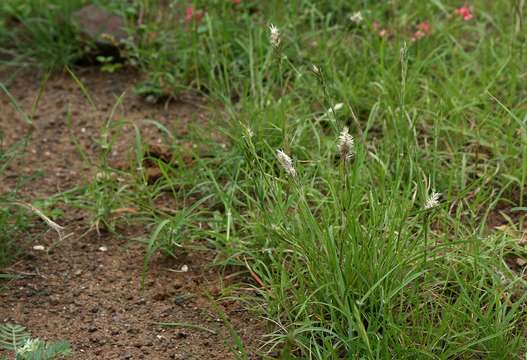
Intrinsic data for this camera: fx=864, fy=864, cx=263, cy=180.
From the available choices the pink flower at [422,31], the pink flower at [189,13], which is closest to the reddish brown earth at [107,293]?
the pink flower at [189,13]

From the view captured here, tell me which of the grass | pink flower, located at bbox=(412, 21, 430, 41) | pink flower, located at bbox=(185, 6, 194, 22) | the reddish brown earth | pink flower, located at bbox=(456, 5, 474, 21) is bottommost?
the reddish brown earth

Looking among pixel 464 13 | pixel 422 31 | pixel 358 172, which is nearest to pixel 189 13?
pixel 422 31

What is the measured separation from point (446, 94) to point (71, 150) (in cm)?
156

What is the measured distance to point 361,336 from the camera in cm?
230

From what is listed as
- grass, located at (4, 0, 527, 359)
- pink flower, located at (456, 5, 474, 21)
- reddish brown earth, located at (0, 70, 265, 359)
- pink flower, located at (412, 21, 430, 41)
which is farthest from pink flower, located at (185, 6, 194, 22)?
pink flower, located at (456, 5, 474, 21)

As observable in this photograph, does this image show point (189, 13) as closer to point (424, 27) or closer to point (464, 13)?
point (424, 27)

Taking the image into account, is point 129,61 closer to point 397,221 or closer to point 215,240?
point 215,240

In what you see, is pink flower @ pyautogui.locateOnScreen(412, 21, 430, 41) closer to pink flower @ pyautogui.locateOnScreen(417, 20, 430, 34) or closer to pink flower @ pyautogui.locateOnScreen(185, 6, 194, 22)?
pink flower @ pyautogui.locateOnScreen(417, 20, 430, 34)

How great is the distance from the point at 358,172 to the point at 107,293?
900 mm

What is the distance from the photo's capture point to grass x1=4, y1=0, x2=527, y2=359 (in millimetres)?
2443

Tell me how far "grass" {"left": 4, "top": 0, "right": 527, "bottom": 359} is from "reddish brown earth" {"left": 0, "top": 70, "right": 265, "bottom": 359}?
0.10m

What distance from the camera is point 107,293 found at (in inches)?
110

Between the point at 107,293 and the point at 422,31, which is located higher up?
the point at 422,31

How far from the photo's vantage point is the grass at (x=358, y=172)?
2443 mm
